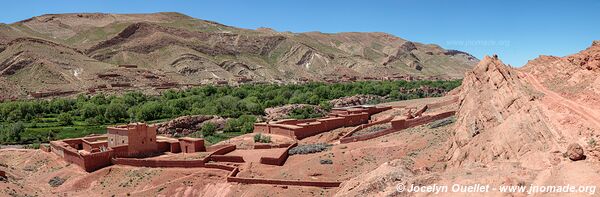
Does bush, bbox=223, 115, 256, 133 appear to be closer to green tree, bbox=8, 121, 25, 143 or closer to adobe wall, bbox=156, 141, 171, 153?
adobe wall, bbox=156, 141, 171, 153

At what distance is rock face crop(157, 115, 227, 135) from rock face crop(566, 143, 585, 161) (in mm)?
40480

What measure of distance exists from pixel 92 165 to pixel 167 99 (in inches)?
1721

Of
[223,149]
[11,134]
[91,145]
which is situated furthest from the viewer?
[11,134]

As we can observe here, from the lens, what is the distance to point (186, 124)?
5022cm

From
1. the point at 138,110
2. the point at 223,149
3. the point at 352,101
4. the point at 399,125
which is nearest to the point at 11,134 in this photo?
the point at 138,110

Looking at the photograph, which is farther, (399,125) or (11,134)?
(11,134)

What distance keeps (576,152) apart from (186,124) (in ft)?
141

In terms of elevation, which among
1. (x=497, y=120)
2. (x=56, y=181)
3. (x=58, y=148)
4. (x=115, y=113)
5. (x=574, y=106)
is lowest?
(x=56, y=181)

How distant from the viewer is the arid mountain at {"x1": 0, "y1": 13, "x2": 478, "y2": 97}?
87.3 m

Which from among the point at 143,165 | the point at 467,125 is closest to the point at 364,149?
the point at 467,125

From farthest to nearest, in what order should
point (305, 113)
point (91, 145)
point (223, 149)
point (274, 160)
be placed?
1. point (305, 113)
2. point (91, 145)
3. point (223, 149)
4. point (274, 160)

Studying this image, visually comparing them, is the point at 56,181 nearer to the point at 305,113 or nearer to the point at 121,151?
the point at 121,151

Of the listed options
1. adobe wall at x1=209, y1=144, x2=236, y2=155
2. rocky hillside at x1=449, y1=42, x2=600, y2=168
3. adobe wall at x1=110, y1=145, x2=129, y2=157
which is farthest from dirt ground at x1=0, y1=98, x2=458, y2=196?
rocky hillside at x1=449, y1=42, x2=600, y2=168

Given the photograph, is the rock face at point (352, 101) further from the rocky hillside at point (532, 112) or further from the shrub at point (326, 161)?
the rocky hillside at point (532, 112)
